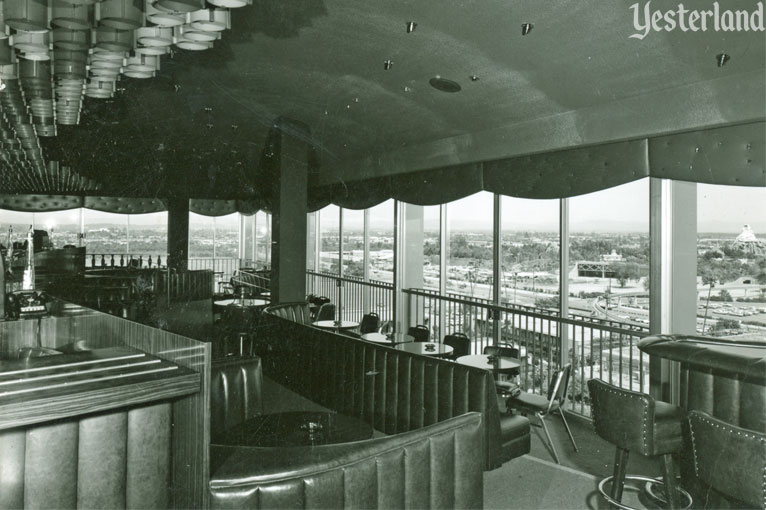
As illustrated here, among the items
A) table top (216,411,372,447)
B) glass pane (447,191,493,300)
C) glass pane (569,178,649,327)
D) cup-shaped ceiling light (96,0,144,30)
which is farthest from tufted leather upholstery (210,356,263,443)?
glass pane (447,191,493,300)

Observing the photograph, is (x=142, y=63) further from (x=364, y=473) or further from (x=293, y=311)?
(x=364, y=473)

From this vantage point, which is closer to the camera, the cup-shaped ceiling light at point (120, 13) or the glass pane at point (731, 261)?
the cup-shaped ceiling light at point (120, 13)

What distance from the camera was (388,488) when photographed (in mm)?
1878

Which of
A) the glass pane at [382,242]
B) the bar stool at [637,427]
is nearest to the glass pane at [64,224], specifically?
the glass pane at [382,242]

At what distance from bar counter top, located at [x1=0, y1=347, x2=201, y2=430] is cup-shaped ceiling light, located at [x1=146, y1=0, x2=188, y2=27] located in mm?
1891

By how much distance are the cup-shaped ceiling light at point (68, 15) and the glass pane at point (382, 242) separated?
248 inches

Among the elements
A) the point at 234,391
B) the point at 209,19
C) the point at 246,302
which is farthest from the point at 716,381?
the point at 246,302

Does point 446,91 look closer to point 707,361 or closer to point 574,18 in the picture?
point 574,18

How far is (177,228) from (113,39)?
522 inches

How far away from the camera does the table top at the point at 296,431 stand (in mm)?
2529

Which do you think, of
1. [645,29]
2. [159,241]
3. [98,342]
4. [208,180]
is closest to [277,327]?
[98,342]

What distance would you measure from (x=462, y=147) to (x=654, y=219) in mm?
2695

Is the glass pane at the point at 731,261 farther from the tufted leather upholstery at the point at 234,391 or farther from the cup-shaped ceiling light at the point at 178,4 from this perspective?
the cup-shaped ceiling light at the point at 178,4

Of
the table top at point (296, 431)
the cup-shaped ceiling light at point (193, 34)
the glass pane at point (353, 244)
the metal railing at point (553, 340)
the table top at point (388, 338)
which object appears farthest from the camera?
the glass pane at point (353, 244)
